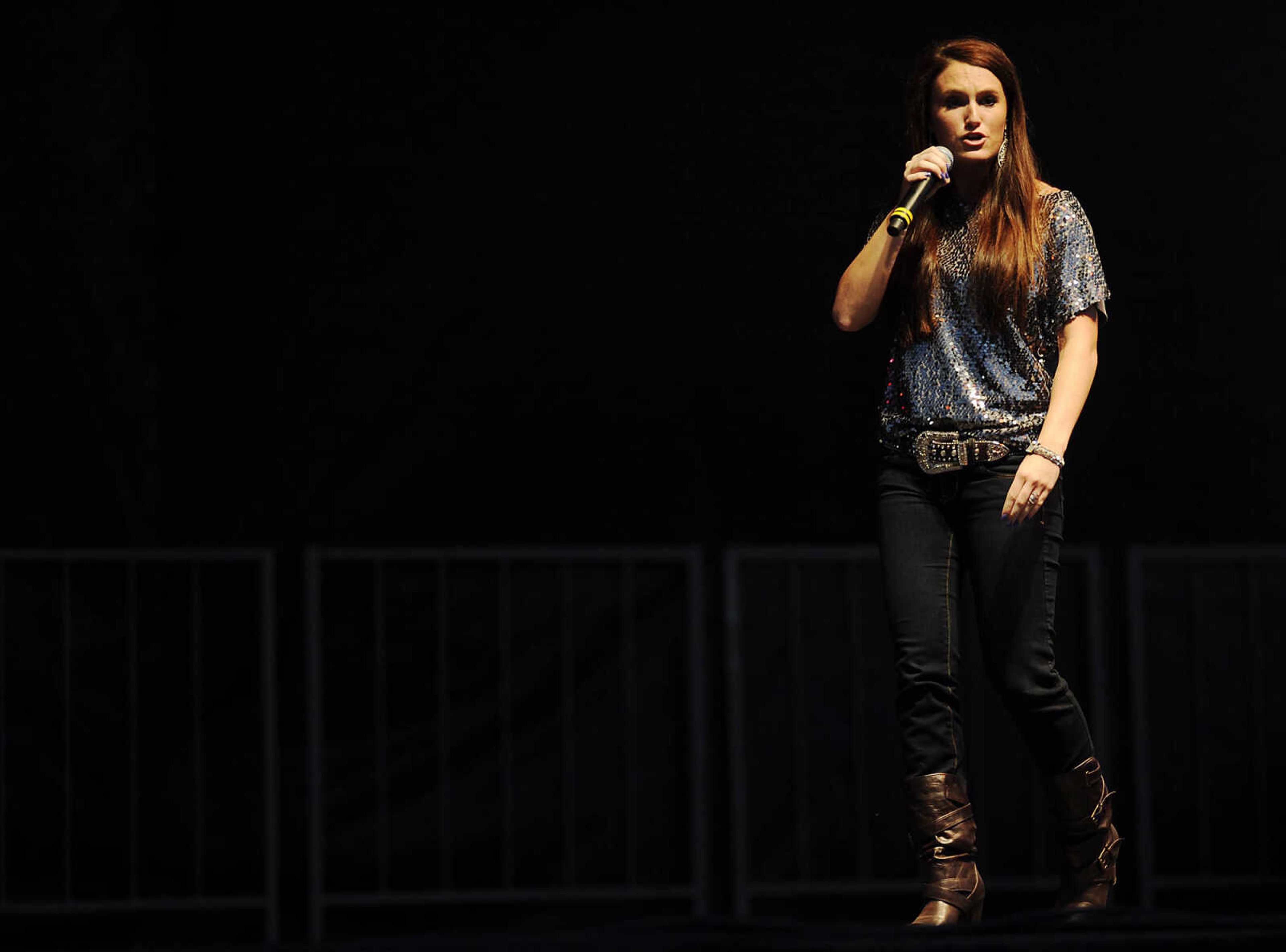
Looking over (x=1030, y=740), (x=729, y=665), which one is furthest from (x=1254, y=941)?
(x=729, y=665)

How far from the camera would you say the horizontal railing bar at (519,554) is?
148 inches

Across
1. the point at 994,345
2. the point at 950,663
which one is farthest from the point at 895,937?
the point at 994,345

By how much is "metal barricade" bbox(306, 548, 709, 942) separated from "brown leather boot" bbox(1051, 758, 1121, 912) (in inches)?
56.5

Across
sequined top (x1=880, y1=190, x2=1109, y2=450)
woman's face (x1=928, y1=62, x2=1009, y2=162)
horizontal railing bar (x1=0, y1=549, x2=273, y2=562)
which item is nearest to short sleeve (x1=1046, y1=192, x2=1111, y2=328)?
sequined top (x1=880, y1=190, x2=1109, y2=450)

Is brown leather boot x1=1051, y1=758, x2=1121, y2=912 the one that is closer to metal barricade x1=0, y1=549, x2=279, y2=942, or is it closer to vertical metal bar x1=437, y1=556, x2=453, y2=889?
vertical metal bar x1=437, y1=556, x2=453, y2=889

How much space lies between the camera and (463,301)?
384 centimetres

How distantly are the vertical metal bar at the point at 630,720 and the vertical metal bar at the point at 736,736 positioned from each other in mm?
227

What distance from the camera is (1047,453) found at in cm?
236

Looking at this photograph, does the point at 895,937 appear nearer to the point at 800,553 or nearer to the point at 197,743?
the point at 800,553

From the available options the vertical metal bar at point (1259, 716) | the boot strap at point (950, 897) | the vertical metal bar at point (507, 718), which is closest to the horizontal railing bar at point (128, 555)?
the vertical metal bar at point (507, 718)

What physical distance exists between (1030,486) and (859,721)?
163 centimetres

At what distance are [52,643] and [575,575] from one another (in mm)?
1254

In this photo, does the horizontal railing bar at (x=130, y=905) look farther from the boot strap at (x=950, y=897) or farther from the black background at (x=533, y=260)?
the boot strap at (x=950, y=897)

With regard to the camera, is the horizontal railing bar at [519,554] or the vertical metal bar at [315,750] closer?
the vertical metal bar at [315,750]
